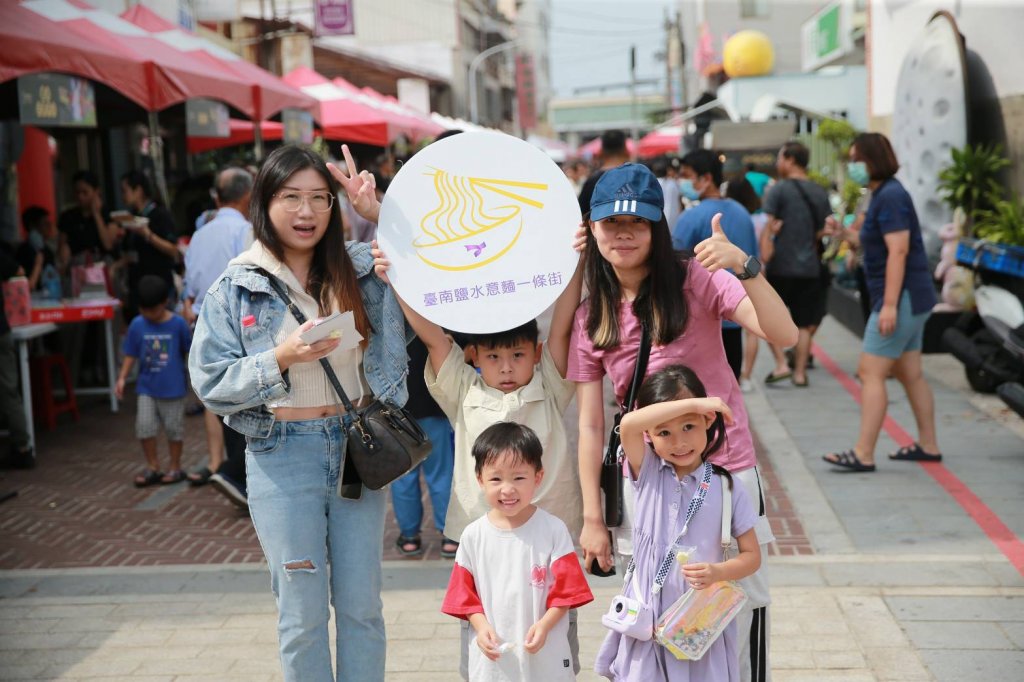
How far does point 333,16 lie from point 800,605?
69.7 ft

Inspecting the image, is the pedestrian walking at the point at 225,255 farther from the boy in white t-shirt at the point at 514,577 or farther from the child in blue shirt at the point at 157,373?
the boy in white t-shirt at the point at 514,577

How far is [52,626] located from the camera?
4711 millimetres

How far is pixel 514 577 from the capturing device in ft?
9.86

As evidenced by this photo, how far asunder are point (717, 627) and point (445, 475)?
265cm

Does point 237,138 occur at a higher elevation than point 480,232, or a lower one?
higher

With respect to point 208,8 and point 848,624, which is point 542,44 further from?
point 848,624

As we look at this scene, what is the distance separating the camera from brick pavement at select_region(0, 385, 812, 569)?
18.5 ft

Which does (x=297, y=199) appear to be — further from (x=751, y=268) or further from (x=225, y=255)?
(x=225, y=255)

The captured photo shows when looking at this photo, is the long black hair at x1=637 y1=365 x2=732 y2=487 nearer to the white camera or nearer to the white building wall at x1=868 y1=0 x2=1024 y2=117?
the white camera

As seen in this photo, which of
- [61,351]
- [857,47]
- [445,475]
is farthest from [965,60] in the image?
[857,47]

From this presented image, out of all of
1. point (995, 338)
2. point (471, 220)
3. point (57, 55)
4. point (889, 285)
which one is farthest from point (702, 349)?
point (57, 55)

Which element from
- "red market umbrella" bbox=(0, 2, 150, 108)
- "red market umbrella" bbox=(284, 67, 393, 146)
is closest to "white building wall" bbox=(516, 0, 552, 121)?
"red market umbrella" bbox=(284, 67, 393, 146)

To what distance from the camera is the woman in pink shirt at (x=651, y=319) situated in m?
3.00

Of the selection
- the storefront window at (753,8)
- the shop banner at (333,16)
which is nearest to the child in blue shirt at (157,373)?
the shop banner at (333,16)
